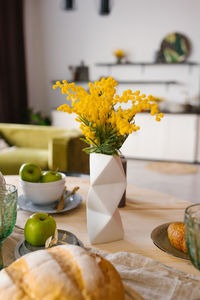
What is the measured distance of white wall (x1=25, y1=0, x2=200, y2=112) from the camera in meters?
5.05

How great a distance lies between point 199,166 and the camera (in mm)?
4676

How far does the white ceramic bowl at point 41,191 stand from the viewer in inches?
47.1

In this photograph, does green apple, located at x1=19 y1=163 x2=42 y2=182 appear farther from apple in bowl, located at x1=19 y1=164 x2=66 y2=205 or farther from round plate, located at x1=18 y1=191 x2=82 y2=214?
round plate, located at x1=18 y1=191 x2=82 y2=214

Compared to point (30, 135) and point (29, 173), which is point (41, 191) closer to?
point (29, 173)

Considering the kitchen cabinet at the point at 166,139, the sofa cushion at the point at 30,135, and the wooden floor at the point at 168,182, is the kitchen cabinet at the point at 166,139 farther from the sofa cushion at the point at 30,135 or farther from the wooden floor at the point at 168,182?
the sofa cushion at the point at 30,135

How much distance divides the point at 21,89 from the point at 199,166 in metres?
3.13

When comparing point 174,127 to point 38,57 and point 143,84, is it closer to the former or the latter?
point 143,84

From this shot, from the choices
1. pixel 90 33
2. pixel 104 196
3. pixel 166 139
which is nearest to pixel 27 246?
pixel 104 196

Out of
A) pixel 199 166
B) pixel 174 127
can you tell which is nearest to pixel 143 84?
pixel 174 127

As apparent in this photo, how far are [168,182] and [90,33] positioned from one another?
3015mm

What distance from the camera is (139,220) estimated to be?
115 centimetres

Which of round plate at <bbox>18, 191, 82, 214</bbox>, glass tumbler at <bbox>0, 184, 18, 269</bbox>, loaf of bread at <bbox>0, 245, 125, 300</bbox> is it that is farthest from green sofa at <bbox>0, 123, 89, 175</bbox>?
loaf of bread at <bbox>0, 245, 125, 300</bbox>

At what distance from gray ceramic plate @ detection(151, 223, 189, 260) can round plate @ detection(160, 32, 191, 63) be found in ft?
14.9

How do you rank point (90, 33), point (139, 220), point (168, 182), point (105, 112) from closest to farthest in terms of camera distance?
point (105, 112)
point (139, 220)
point (168, 182)
point (90, 33)
